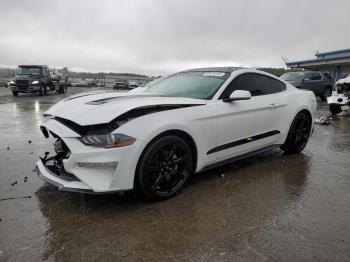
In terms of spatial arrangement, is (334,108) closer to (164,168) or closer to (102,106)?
(164,168)

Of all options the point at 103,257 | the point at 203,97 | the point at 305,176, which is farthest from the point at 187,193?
the point at 305,176

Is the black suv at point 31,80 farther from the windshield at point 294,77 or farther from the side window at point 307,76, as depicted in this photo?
the side window at point 307,76

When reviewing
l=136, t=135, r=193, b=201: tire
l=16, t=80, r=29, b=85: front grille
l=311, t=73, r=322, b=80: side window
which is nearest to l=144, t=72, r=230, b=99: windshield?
l=136, t=135, r=193, b=201: tire

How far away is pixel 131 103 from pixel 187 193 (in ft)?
4.12

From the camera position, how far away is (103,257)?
2617 mm

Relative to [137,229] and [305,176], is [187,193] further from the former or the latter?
[305,176]

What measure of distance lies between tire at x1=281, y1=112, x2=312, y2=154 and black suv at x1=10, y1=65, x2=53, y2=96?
2216cm

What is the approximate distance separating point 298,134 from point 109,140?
3.66 meters

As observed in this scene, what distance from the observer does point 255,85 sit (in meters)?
4.95

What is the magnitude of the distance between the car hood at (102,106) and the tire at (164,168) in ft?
1.46

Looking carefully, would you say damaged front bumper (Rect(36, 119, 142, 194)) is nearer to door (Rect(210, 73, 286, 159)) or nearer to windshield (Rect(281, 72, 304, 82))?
door (Rect(210, 73, 286, 159))

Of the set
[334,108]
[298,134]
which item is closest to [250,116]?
[298,134]

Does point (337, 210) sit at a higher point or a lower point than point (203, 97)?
lower

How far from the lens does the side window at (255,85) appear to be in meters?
4.47
